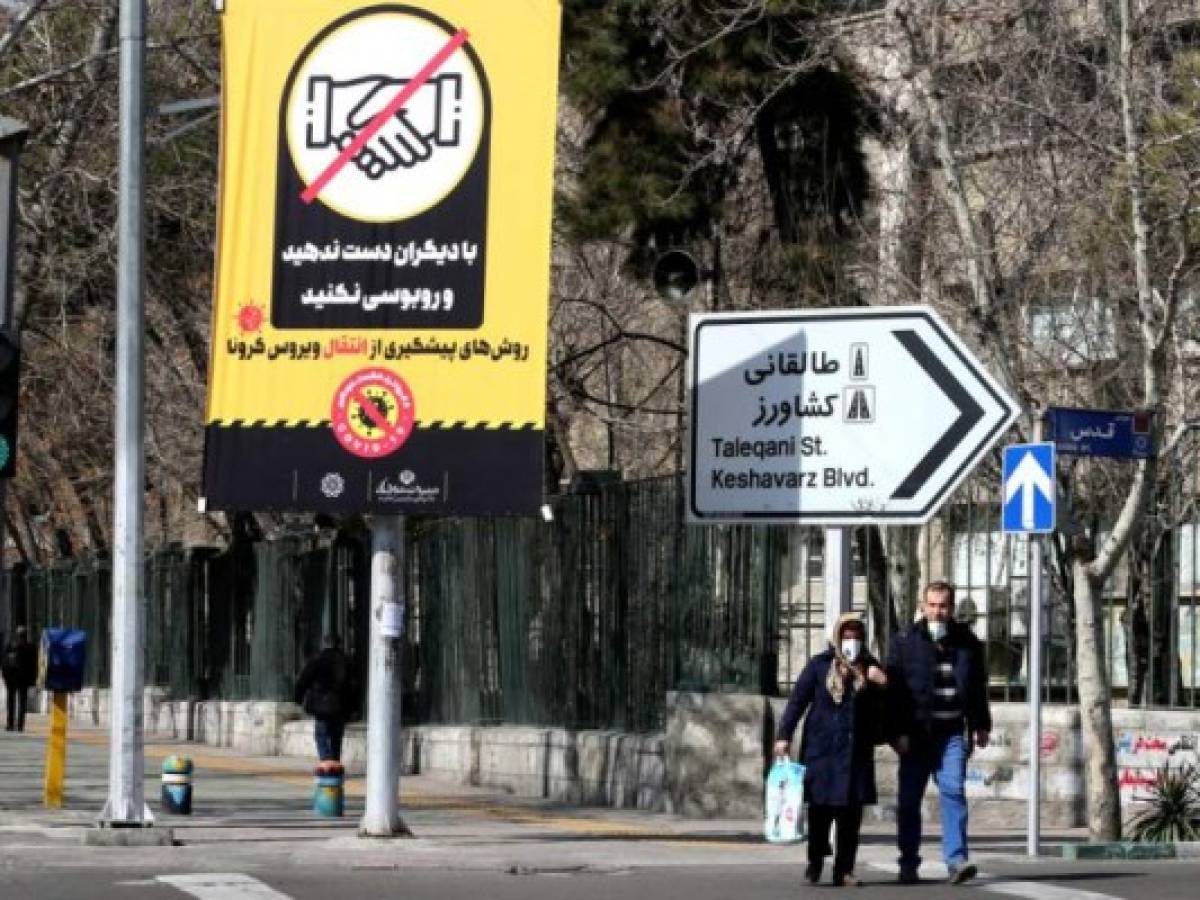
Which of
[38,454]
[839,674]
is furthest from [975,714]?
[38,454]

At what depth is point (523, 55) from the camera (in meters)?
18.3

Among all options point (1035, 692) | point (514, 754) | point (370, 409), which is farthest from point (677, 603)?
point (370, 409)

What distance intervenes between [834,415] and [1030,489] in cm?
164

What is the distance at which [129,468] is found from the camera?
18438mm

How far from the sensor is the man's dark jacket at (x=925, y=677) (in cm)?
1622

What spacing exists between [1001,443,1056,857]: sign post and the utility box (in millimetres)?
8216

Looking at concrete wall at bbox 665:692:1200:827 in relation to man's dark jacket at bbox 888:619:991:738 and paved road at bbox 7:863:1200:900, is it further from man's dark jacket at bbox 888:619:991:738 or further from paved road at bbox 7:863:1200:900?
man's dark jacket at bbox 888:619:991:738

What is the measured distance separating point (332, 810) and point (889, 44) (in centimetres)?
775

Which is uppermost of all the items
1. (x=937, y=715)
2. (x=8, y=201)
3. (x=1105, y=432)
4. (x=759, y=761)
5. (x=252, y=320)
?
(x=8, y=201)

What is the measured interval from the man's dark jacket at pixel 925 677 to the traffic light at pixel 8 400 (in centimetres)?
625

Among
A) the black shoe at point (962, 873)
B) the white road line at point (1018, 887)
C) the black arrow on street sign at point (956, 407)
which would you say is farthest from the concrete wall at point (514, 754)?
the black shoe at point (962, 873)

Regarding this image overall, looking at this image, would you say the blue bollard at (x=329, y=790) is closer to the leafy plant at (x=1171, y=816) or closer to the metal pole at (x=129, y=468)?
the metal pole at (x=129, y=468)

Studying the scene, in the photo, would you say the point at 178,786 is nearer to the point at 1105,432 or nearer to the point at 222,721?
the point at 1105,432

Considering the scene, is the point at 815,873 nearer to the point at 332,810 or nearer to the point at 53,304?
the point at 332,810
